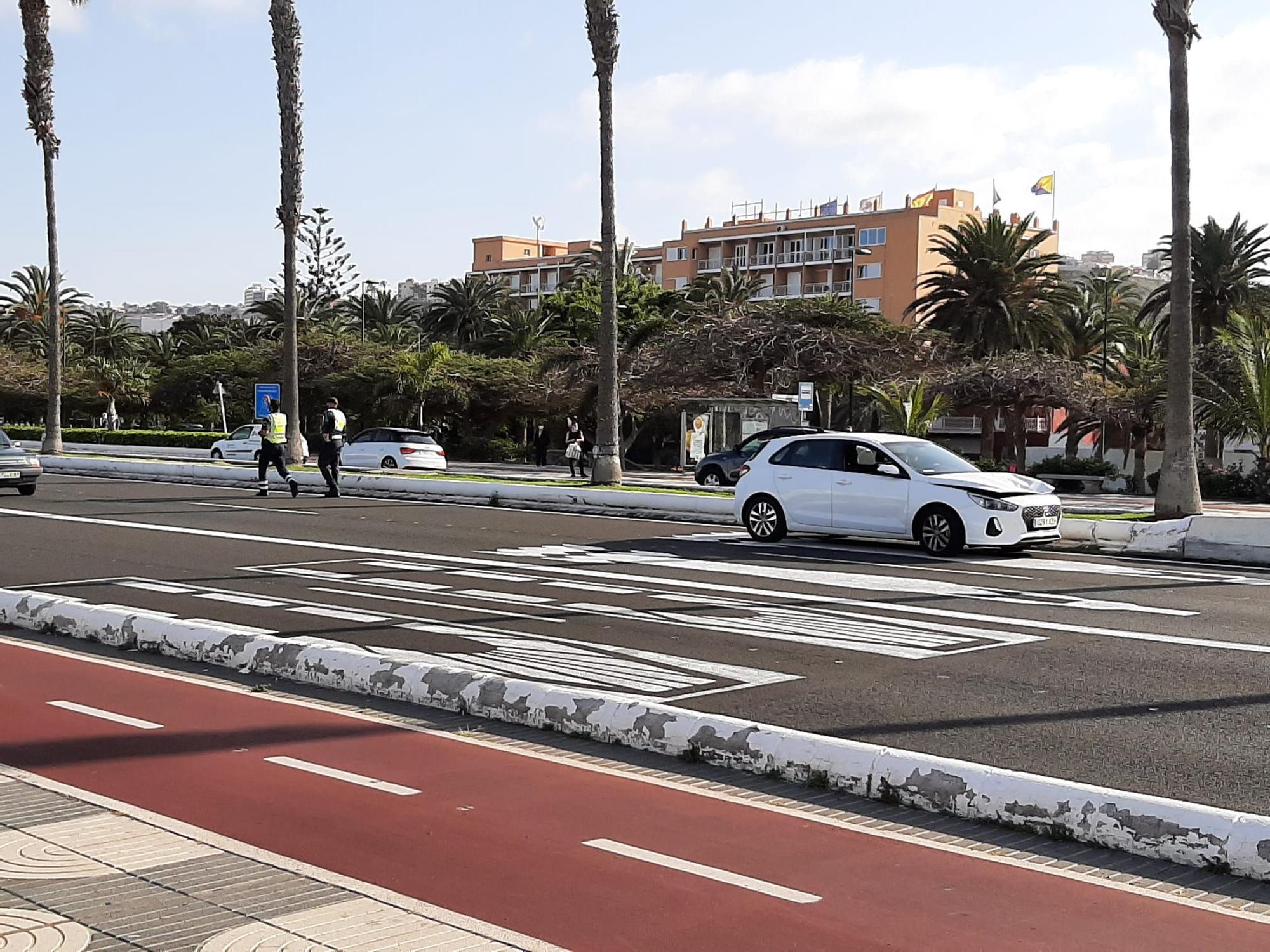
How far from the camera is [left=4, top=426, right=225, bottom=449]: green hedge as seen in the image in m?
57.0

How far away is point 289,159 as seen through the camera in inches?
1478

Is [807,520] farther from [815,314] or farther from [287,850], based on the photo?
[815,314]

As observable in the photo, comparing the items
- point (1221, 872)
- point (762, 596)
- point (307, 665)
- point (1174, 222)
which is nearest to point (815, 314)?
point (1174, 222)

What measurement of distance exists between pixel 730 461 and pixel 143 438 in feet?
103

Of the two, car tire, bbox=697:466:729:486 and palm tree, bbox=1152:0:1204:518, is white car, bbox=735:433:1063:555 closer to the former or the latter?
palm tree, bbox=1152:0:1204:518

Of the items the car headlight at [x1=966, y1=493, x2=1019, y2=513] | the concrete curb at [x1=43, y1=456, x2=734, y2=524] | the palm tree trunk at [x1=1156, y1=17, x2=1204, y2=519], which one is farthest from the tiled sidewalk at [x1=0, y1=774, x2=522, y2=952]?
the palm tree trunk at [x1=1156, y1=17, x2=1204, y2=519]

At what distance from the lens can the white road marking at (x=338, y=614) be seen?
1217 cm

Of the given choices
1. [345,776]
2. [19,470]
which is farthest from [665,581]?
[19,470]

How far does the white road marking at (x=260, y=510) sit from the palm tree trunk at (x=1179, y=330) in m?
13.6

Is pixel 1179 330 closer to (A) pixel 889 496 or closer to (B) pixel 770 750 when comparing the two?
(A) pixel 889 496

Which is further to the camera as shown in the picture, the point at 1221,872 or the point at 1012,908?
the point at 1221,872

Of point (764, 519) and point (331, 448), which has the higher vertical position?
point (331, 448)

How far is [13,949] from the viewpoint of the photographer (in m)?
4.63

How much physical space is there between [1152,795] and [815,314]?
44521 mm
